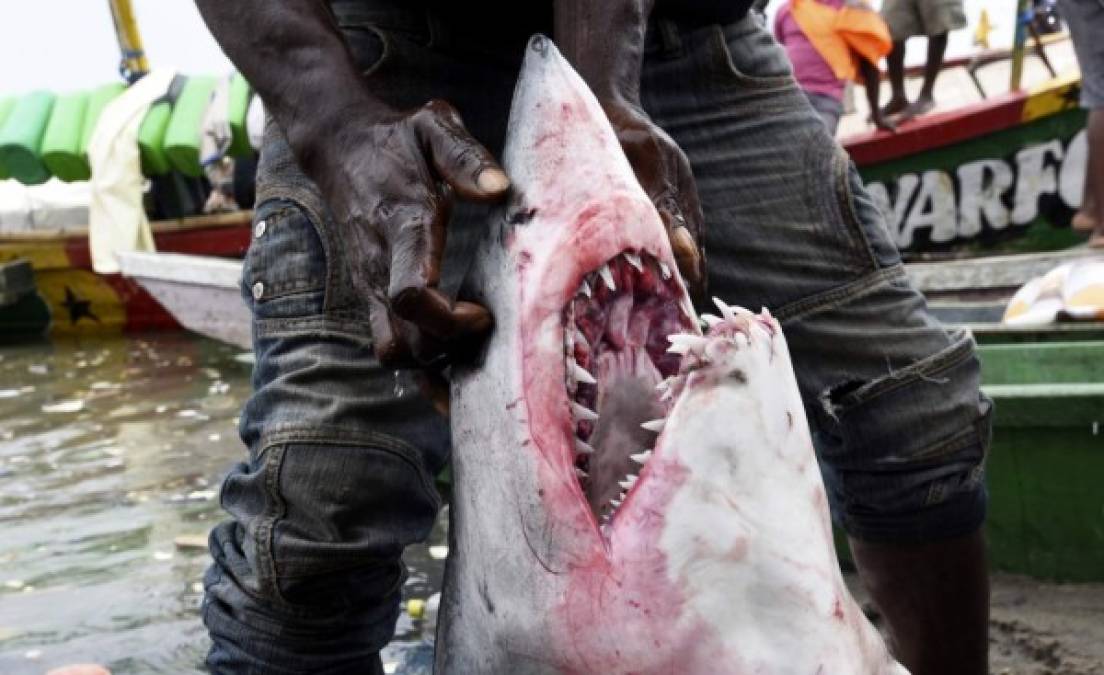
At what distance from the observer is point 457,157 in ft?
4.76

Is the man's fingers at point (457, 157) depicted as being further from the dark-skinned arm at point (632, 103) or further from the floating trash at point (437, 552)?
the floating trash at point (437, 552)

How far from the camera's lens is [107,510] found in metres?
6.00

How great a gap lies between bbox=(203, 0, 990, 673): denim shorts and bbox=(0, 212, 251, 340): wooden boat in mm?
10135

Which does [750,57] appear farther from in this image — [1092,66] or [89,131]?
[89,131]

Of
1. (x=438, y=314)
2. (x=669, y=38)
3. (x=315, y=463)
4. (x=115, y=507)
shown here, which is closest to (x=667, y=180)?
(x=438, y=314)

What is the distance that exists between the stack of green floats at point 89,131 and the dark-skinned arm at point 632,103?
384 inches

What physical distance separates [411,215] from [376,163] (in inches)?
4.0

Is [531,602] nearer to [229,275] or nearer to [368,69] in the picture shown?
[368,69]

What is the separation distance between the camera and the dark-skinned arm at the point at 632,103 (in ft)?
5.09

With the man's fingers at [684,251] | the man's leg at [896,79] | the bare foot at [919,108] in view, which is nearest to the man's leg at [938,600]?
the man's fingers at [684,251]

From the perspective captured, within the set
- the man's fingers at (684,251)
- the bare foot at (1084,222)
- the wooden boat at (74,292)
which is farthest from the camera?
the wooden boat at (74,292)

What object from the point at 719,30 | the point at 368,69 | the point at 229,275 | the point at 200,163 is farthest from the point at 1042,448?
the point at 200,163

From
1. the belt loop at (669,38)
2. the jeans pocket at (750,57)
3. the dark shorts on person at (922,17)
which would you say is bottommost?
the dark shorts on person at (922,17)

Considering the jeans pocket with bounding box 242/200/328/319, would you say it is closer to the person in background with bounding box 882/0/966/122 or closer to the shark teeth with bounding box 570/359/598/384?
the shark teeth with bounding box 570/359/598/384
